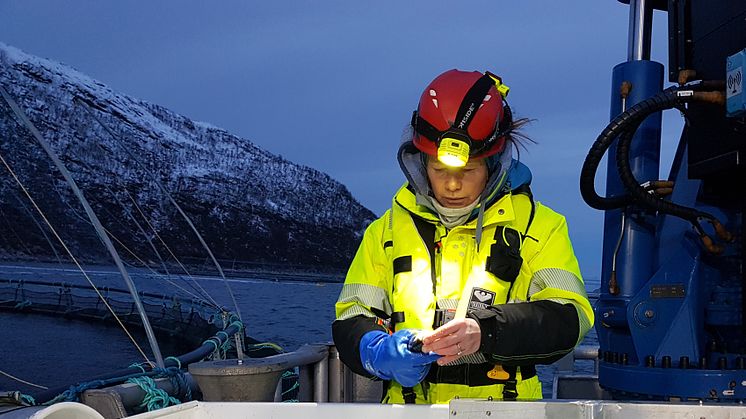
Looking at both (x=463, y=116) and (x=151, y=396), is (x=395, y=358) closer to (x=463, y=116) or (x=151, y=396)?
(x=463, y=116)

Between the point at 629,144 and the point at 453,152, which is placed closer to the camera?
the point at 453,152

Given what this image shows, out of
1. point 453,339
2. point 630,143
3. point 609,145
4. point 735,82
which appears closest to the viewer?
point 453,339

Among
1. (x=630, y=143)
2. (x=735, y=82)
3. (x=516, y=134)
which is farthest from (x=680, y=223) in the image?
(x=516, y=134)

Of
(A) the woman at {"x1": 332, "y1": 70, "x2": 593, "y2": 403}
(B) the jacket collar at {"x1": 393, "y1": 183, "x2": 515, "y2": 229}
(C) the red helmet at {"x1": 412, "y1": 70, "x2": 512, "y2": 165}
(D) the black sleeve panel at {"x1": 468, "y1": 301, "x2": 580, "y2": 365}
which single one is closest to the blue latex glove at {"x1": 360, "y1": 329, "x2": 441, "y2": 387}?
(A) the woman at {"x1": 332, "y1": 70, "x2": 593, "y2": 403}

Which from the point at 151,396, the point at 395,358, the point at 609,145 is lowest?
the point at 151,396

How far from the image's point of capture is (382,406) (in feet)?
3.91

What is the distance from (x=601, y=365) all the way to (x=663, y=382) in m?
0.41

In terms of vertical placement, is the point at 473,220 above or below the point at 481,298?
above

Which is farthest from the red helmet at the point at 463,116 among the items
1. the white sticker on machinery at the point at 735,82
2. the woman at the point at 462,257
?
the white sticker on machinery at the point at 735,82

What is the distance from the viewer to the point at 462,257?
156 centimetres

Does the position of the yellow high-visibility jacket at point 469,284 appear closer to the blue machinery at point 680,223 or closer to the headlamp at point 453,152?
the headlamp at point 453,152

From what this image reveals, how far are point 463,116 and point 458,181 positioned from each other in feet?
0.46

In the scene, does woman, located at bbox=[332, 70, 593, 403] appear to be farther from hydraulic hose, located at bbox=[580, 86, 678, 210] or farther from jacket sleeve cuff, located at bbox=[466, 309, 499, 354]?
hydraulic hose, located at bbox=[580, 86, 678, 210]

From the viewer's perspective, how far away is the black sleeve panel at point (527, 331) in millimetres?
1327
